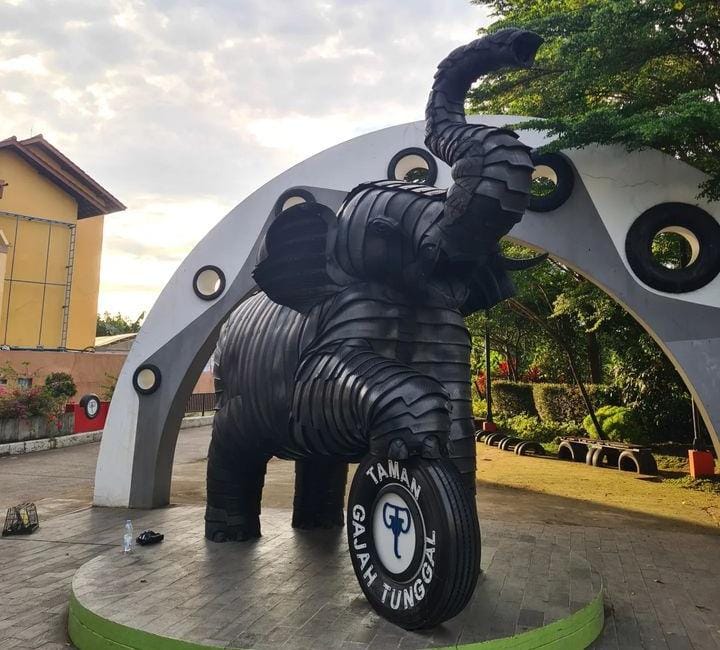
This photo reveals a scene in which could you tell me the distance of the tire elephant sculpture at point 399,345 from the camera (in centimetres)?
322

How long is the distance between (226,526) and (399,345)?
2501 mm

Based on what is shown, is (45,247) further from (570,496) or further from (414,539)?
(414,539)

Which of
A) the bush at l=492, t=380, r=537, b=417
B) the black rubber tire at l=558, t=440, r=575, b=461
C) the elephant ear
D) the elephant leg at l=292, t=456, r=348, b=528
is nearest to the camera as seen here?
the elephant ear

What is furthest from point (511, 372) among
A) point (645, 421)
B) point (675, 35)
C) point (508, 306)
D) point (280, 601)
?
point (280, 601)

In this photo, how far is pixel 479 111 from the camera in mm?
13117

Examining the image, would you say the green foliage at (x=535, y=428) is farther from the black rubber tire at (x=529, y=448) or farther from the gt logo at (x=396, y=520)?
the gt logo at (x=396, y=520)

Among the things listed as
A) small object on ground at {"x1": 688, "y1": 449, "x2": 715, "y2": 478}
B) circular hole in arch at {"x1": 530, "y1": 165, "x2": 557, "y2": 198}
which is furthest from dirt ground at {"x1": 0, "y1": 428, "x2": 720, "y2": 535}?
circular hole in arch at {"x1": 530, "y1": 165, "x2": 557, "y2": 198}

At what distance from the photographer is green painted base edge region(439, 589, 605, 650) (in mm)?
3346

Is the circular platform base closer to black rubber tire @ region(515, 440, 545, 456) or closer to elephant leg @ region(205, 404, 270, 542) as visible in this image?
elephant leg @ region(205, 404, 270, 542)

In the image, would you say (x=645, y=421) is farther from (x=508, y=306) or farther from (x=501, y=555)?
(x=501, y=555)

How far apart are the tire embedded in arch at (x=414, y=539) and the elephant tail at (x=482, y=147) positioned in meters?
1.37

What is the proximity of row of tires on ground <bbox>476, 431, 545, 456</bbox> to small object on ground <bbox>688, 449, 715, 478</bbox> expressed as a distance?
430cm

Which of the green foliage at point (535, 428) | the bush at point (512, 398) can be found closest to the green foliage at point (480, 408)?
the bush at point (512, 398)

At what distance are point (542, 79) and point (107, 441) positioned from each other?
8.67 metres
